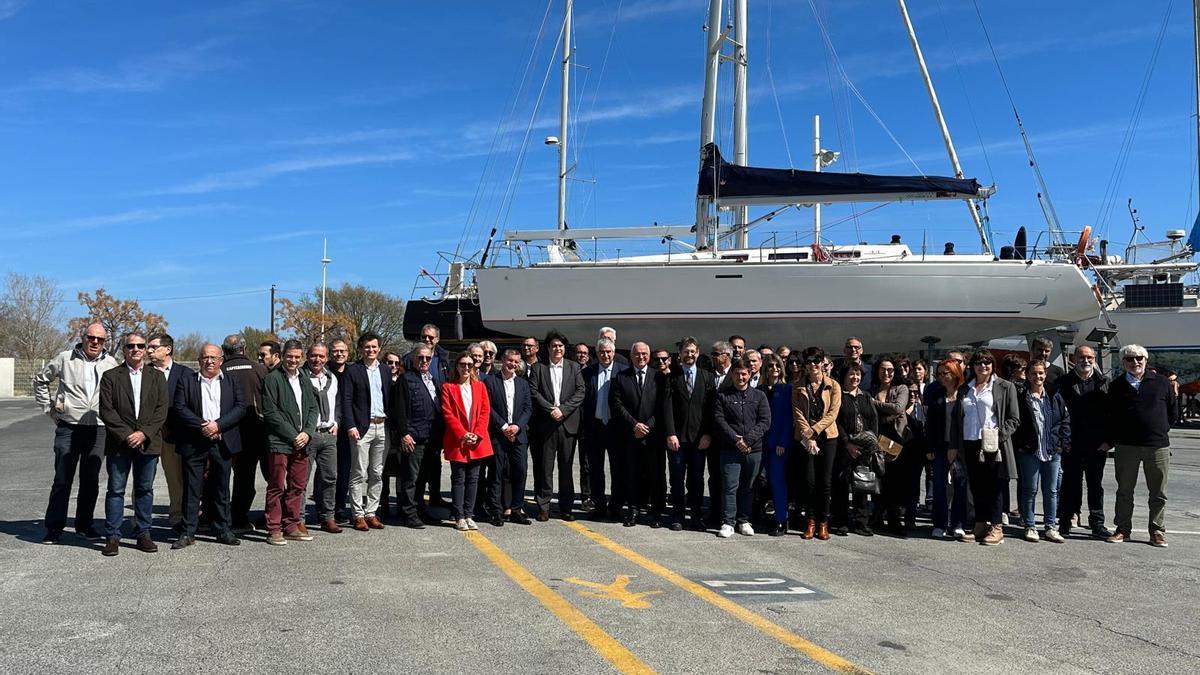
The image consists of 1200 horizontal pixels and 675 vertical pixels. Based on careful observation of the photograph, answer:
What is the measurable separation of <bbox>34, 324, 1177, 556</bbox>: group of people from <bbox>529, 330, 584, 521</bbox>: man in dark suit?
2 cm

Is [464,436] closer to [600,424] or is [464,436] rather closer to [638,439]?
[600,424]

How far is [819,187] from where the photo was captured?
659 inches

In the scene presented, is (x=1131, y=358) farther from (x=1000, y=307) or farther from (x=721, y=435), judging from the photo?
(x=1000, y=307)

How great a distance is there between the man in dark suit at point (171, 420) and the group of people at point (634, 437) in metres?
0.02

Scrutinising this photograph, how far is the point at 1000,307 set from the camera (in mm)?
17281

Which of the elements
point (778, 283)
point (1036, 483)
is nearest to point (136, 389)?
point (1036, 483)

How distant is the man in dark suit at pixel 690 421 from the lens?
24.9ft

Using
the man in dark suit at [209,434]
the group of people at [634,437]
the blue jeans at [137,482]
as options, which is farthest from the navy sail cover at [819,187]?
the blue jeans at [137,482]

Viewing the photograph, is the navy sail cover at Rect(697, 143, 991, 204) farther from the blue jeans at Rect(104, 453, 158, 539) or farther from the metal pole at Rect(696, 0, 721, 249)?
the blue jeans at Rect(104, 453, 158, 539)

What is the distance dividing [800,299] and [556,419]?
1059 cm

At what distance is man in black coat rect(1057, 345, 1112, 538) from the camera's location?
7.50 metres

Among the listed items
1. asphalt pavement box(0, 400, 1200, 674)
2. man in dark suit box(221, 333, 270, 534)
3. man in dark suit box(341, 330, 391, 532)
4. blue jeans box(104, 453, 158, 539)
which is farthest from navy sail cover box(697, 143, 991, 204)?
blue jeans box(104, 453, 158, 539)

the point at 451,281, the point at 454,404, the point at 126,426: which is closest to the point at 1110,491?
the point at 454,404

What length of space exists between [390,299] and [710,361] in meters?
53.4
